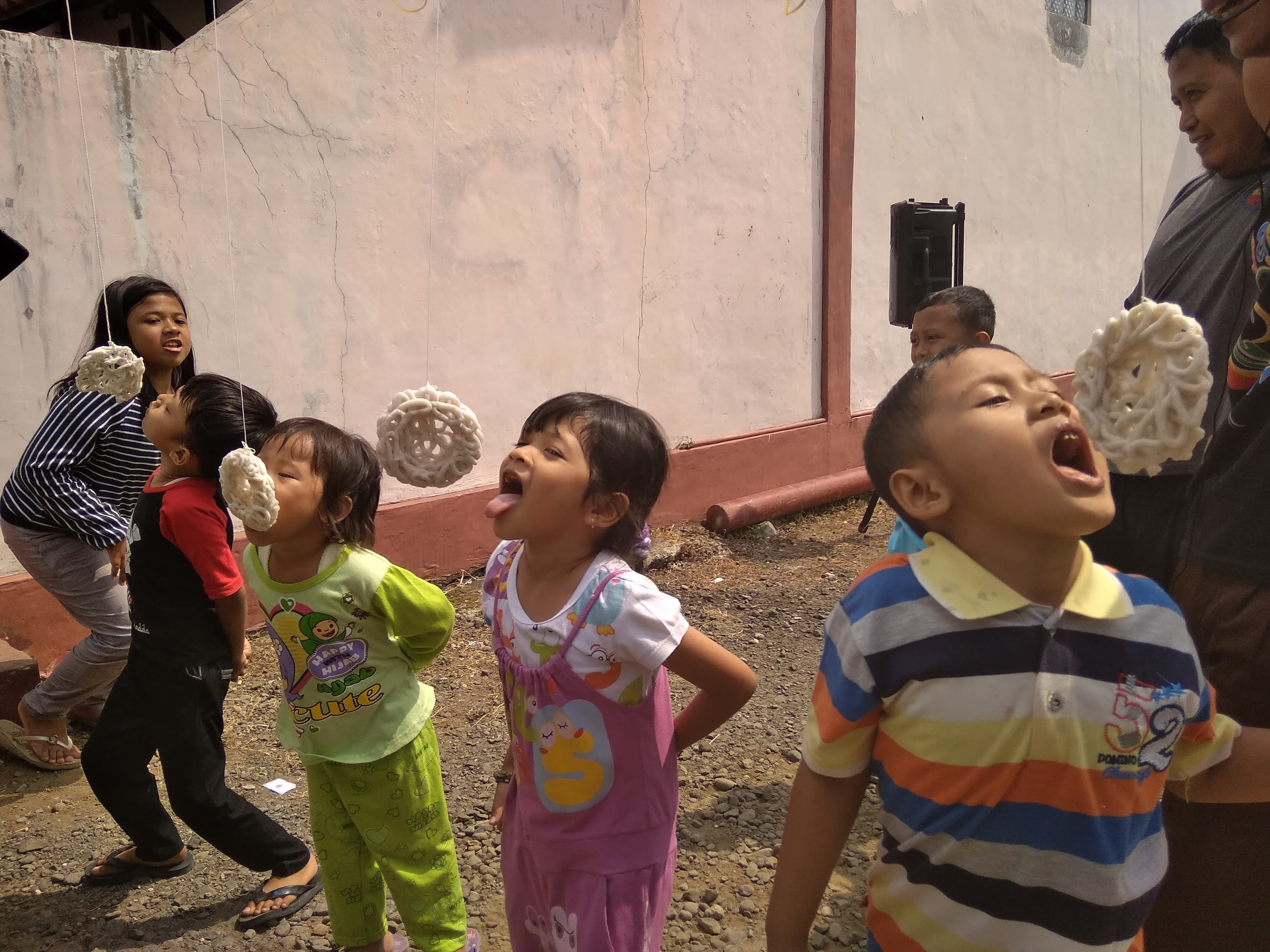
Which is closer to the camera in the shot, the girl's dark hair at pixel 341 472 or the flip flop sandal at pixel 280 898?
the girl's dark hair at pixel 341 472

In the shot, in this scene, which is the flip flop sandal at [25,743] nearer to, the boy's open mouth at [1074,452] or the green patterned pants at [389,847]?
the green patterned pants at [389,847]

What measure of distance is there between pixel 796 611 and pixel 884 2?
4.94 meters

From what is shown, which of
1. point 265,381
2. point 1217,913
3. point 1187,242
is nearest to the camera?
point 1217,913

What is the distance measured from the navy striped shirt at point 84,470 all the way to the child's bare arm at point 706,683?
2.31m

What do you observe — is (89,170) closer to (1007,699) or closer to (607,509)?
(607,509)

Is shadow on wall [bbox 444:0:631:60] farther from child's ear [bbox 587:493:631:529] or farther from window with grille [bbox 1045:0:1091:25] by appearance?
window with grille [bbox 1045:0:1091:25]

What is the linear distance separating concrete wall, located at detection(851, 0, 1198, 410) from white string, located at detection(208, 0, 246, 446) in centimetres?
468

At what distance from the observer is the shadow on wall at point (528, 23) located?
16.5 ft

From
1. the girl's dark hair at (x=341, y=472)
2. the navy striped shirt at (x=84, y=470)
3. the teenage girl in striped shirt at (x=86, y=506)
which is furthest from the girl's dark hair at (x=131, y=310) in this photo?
the girl's dark hair at (x=341, y=472)

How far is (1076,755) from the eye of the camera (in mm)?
1188

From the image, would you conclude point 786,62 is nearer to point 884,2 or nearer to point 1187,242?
point 884,2

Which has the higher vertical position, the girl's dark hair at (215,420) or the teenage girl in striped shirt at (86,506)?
the girl's dark hair at (215,420)

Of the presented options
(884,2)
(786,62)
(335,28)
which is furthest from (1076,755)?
(884,2)

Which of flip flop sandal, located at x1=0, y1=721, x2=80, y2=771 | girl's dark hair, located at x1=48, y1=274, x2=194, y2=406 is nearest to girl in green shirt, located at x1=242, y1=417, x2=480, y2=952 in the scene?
girl's dark hair, located at x1=48, y1=274, x2=194, y2=406
